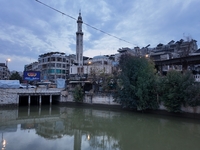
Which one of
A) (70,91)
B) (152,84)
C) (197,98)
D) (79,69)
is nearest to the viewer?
(197,98)

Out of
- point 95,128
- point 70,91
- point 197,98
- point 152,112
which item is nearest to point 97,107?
point 70,91

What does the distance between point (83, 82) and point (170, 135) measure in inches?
774

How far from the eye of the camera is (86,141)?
419 inches

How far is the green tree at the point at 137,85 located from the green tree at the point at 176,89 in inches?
64.7

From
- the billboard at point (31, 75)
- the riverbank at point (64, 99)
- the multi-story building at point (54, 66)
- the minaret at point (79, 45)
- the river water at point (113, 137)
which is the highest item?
the minaret at point (79, 45)

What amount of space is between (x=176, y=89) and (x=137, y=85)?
434 cm

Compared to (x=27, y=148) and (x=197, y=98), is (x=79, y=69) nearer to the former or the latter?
(x=197, y=98)

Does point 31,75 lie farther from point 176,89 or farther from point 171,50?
point 171,50

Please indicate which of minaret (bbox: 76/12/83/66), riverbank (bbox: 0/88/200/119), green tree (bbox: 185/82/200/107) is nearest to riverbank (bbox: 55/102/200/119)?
riverbank (bbox: 0/88/200/119)

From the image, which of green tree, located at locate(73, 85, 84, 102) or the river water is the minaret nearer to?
green tree, located at locate(73, 85, 84, 102)

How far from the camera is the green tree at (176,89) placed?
52.5ft

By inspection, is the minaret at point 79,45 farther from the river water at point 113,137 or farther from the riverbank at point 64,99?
the river water at point 113,137

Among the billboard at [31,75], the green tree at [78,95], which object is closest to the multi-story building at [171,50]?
the green tree at [78,95]

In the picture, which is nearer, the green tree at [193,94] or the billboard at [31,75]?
the green tree at [193,94]
